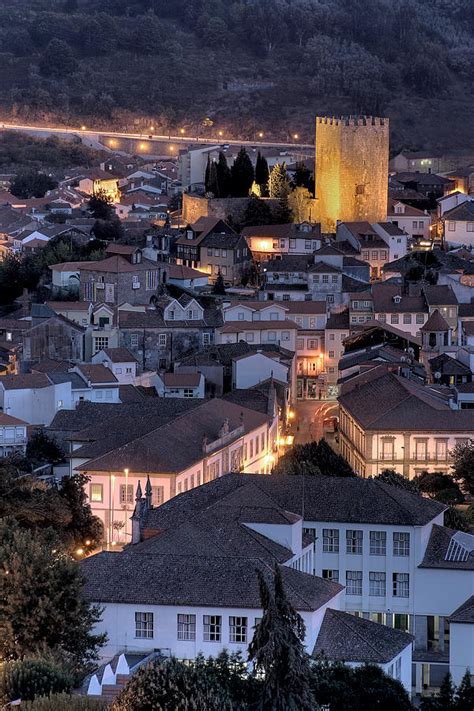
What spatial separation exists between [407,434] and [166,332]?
8.84 metres

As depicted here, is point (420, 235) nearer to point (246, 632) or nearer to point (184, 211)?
point (184, 211)

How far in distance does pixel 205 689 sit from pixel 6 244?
122 feet

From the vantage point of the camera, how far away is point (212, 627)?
78.0ft

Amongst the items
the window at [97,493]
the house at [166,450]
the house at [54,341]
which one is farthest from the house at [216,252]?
the window at [97,493]

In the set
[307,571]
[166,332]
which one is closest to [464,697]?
[307,571]

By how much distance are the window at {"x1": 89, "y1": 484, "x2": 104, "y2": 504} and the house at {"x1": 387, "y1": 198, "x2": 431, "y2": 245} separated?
74.0ft

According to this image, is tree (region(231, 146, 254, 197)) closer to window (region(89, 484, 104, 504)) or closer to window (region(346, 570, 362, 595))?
window (region(89, 484, 104, 504))

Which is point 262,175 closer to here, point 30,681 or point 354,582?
point 354,582

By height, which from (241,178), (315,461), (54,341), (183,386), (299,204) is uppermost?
(241,178)

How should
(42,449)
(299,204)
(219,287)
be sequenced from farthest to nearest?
(299,204), (219,287), (42,449)

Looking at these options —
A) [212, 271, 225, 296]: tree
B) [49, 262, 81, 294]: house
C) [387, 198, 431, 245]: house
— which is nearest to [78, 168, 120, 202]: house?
[387, 198, 431, 245]: house

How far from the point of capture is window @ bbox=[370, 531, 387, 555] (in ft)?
93.4

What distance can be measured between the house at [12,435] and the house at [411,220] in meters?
17.7

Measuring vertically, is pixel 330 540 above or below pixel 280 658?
below
